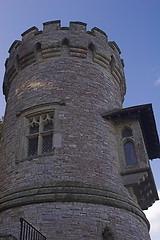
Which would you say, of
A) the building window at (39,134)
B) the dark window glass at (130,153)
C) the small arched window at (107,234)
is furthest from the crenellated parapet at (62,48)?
the small arched window at (107,234)

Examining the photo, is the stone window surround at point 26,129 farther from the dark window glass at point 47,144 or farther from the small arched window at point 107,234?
the small arched window at point 107,234

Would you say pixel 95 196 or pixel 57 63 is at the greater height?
pixel 57 63

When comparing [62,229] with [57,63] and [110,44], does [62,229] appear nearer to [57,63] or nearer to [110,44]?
[57,63]

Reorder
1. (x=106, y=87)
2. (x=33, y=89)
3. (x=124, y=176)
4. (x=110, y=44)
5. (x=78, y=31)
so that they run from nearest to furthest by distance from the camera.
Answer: (x=124, y=176) < (x=33, y=89) < (x=106, y=87) < (x=78, y=31) < (x=110, y=44)

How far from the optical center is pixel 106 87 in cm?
1161

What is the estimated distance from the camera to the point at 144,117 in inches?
420

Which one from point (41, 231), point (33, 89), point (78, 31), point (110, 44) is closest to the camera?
point (41, 231)

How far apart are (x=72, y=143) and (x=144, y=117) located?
317 cm

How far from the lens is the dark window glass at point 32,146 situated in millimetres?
9377

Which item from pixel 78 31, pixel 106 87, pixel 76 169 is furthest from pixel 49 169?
pixel 78 31

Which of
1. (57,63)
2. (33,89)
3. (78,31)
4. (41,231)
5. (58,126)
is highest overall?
(78,31)

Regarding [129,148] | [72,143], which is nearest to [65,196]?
[72,143]

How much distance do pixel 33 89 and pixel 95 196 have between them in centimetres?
484

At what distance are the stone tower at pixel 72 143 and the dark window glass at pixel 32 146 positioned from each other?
0.04 meters
